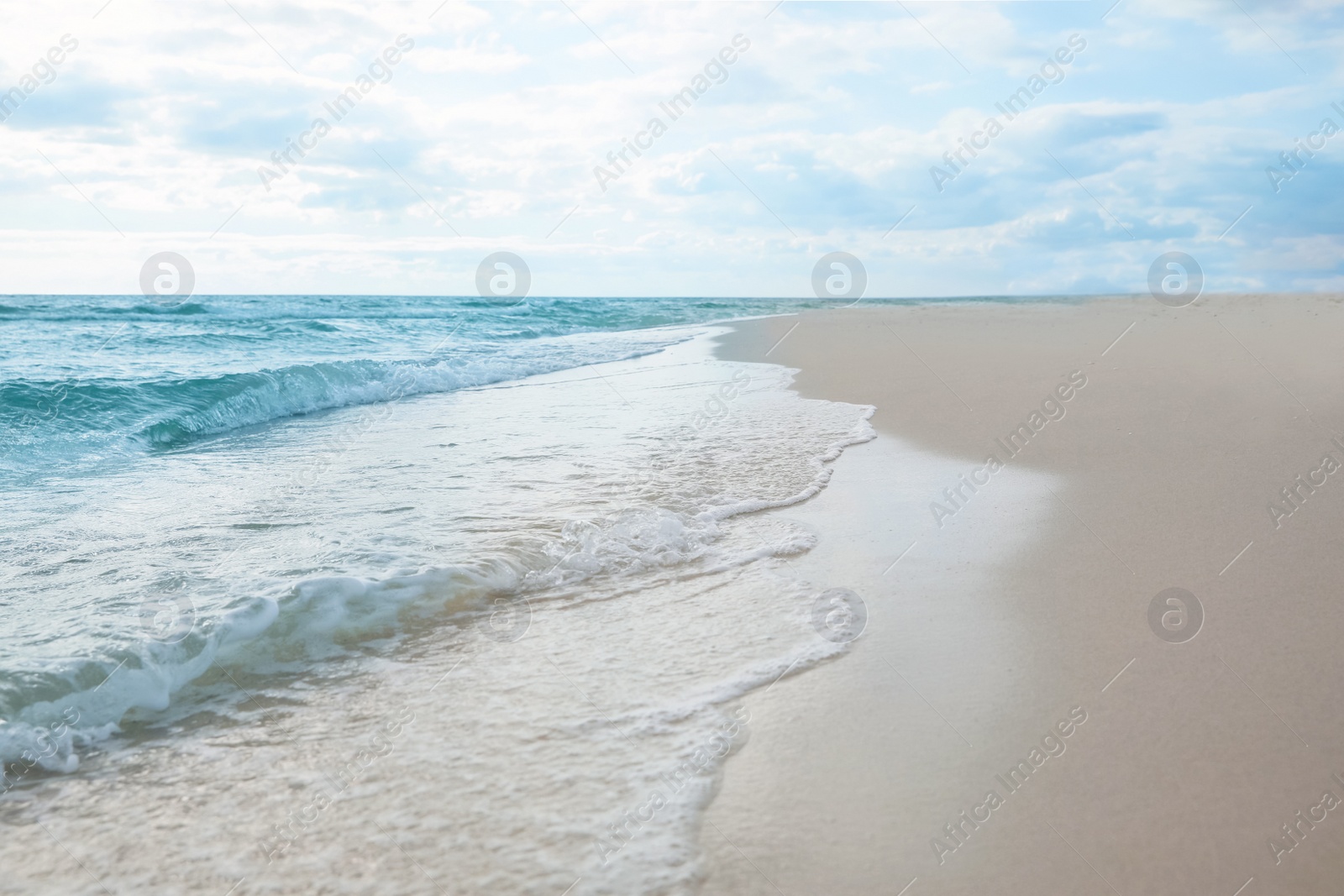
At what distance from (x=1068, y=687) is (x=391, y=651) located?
98.1 inches

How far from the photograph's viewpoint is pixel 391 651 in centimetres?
325

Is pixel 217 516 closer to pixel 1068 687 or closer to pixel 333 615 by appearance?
pixel 333 615

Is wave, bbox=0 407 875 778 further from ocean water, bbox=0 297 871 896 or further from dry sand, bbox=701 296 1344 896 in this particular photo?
dry sand, bbox=701 296 1344 896

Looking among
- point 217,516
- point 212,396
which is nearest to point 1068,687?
point 217,516

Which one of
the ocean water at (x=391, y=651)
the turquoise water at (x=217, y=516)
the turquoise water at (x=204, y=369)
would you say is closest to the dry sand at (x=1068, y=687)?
the ocean water at (x=391, y=651)

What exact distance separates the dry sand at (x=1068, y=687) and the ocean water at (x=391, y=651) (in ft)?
0.92

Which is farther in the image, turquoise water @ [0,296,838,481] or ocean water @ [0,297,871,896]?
turquoise water @ [0,296,838,481]

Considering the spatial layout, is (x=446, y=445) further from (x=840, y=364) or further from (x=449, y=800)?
(x=840, y=364)

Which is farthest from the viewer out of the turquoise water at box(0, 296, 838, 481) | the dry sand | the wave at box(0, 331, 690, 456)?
the wave at box(0, 331, 690, 456)

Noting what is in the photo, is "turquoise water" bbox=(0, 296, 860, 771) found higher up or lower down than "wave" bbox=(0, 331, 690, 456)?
lower down

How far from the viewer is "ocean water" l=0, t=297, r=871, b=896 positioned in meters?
2.13

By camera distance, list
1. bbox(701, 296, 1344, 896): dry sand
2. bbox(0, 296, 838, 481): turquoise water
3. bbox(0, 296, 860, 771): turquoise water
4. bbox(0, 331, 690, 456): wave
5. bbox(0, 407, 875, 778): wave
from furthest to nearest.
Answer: bbox(0, 331, 690, 456): wave < bbox(0, 296, 838, 481): turquoise water < bbox(0, 296, 860, 771): turquoise water < bbox(0, 407, 875, 778): wave < bbox(701, 296, 1344, 896): dry sand

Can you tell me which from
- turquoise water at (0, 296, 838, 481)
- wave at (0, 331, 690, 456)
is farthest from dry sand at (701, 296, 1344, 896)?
wave at (0, 331, 690, 456)

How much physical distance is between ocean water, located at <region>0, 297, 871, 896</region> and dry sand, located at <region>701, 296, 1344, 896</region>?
281mm
